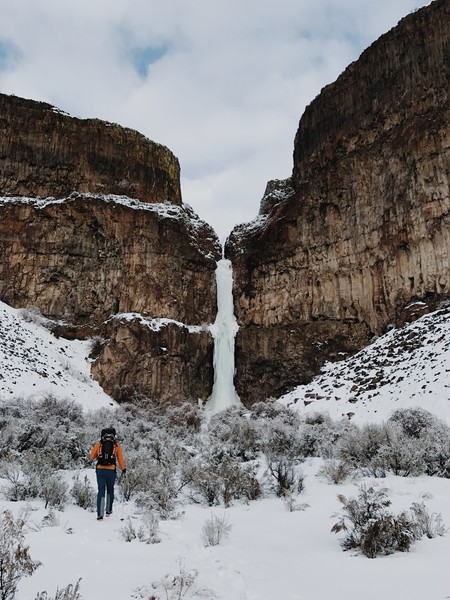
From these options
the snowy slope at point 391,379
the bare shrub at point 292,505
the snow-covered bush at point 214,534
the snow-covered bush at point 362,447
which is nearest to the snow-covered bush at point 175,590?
the snow-covered bush at point 214,534

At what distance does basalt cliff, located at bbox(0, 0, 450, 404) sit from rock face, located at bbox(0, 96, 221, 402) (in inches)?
3.5

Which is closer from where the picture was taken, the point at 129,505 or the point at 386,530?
the point at 386,530

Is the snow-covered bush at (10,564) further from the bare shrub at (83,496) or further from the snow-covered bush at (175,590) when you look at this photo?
the bare shrub at (83,496)

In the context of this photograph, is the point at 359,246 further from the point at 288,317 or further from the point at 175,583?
the point at 175,583

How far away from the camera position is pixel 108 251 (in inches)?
1335

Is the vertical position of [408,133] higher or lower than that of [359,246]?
higher

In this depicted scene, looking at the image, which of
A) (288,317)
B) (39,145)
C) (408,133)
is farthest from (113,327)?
(408,133)

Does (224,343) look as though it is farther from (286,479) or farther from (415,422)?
(286,479)

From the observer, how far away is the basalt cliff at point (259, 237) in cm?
2747

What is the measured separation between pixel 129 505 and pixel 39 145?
107 ft

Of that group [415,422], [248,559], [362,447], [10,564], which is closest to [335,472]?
[362,447]

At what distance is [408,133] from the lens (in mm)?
28031

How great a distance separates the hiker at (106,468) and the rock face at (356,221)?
67.2 feet

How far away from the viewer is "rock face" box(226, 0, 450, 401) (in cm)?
2648
